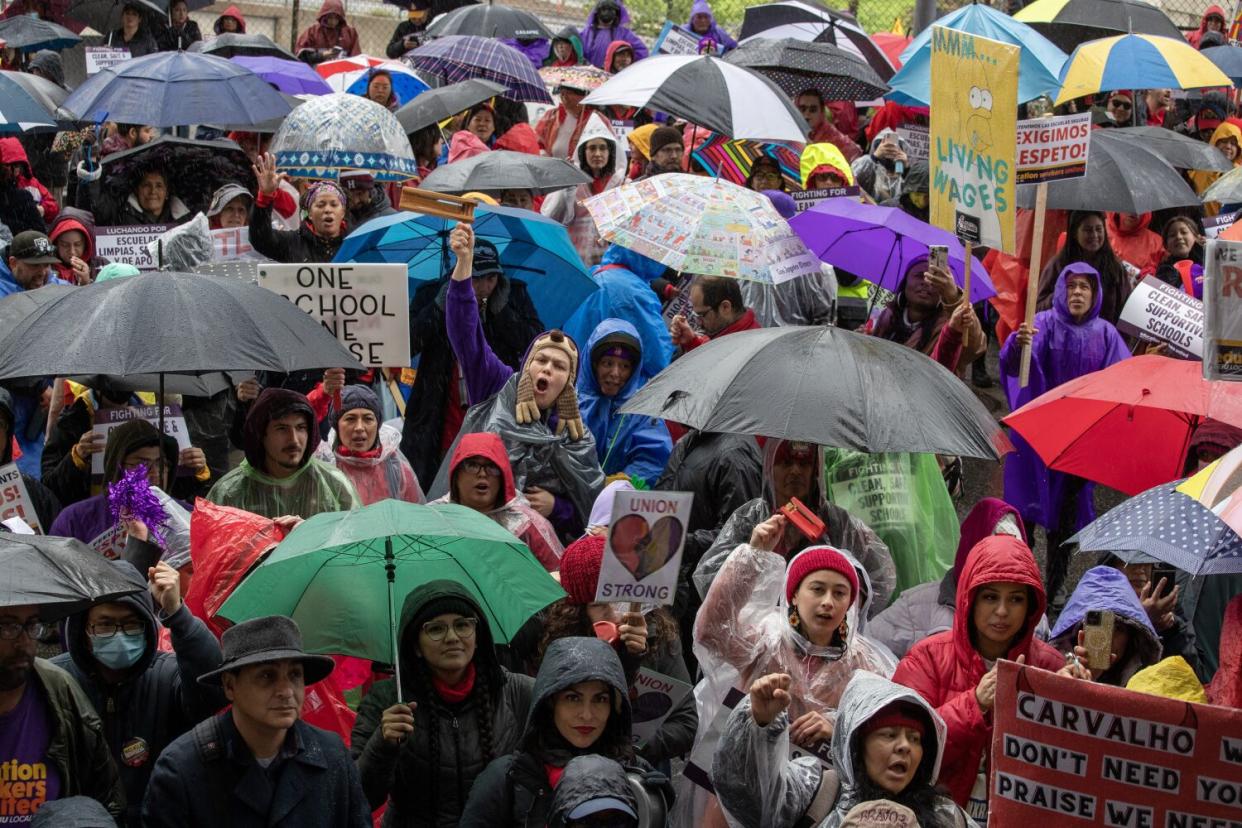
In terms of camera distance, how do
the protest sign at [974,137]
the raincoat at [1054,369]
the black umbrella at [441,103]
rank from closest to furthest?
the protest sign at [974,137]
the raincoat at [1054,369]
the black umbrella at [441,103]

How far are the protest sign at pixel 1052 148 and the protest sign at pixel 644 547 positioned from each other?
11.4 feet

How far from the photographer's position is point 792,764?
5406mm

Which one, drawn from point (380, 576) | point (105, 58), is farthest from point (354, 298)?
point (105, 58)

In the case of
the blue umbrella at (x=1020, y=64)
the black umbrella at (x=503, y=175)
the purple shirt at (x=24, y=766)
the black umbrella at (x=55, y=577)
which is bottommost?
the purple shirt at (x=24, y=766)

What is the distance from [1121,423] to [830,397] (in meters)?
2.08

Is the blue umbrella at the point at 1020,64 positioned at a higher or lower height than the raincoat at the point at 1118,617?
higher

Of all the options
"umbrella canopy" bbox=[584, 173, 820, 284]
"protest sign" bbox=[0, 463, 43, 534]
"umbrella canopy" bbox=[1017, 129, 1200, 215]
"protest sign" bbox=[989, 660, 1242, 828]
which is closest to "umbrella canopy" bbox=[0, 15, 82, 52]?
"umbrella canopy" bbox=[584, 173, 820, 284]

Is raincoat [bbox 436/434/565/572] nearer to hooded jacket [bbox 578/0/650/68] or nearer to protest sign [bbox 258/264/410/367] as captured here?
protest sign [bbox 258/264/410/367]

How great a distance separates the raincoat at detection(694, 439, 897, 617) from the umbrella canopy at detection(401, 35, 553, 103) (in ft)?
26.9

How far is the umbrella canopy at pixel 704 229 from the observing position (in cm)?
844

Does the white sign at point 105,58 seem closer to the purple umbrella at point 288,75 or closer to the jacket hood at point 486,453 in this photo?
the purple umbrella at point 288,75

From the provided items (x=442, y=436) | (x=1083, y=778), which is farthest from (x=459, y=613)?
(x=442, y=436)

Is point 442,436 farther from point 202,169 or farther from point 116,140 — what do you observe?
point 116,140

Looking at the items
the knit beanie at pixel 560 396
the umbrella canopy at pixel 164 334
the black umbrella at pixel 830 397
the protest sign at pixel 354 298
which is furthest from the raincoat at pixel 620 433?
the umbrella canopy at pixel 164 334
